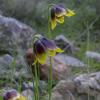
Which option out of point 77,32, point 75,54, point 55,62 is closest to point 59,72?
point 55,62

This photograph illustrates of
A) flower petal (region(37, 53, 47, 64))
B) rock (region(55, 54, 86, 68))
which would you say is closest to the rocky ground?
rock (region(55, 54, 86, 68))

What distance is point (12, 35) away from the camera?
5293 millimetres

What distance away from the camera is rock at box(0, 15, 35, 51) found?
5157 millimetres

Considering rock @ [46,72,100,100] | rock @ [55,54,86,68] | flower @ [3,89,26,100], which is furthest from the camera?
rock @ [55,54,86,68]

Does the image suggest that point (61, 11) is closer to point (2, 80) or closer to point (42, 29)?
point (2, 80)

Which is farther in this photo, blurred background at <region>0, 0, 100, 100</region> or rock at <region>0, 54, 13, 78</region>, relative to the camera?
blurred background at <region>0, 0, 100, 100</region>

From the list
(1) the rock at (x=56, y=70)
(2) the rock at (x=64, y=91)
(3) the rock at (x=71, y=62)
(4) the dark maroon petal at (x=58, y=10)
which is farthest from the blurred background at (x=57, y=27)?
(4) the dark maroon petal at (x=58, y=10)

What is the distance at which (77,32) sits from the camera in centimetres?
695

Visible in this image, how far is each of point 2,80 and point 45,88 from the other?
1.22ft

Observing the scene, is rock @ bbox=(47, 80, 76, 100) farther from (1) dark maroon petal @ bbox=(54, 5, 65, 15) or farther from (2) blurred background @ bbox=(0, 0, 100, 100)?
(2) blurred background @ bbox=(0, 0, 100, 100)

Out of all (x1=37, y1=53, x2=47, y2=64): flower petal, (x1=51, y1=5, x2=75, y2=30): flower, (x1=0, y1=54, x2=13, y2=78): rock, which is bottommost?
(x1=0, y1=54, x2=13, y2=78): rock

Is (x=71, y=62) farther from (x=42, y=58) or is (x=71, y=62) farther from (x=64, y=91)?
(x=42, y=58)

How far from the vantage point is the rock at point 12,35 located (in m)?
5.16

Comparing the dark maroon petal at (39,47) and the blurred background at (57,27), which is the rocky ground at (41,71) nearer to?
the blurred background at (57,27)
